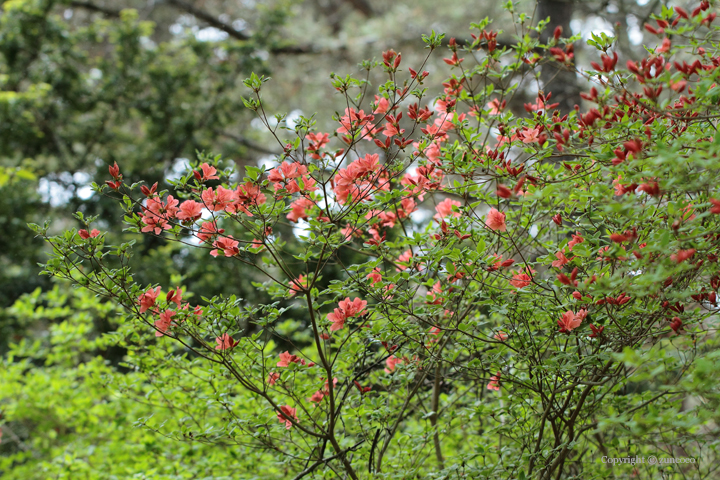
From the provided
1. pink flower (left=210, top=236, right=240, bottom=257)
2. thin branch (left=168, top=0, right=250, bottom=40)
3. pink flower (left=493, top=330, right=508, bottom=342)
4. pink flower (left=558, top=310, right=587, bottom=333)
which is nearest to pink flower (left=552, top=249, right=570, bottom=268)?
pink flower (left=558, top=310, right=587, bottom=333)

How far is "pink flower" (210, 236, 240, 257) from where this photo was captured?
62.3 inches

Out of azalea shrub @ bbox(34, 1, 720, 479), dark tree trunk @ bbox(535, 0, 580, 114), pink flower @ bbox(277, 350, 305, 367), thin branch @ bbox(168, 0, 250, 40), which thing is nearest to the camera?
azalea shrub @ bbox(34, 1, 720, 479)

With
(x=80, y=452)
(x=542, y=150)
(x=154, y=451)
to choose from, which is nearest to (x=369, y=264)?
(x=542, y=150)

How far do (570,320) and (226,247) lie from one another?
107cm

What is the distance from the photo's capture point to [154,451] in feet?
7.84

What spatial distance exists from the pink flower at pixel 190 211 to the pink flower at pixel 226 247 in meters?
0.11

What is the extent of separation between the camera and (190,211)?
1529 millimetres

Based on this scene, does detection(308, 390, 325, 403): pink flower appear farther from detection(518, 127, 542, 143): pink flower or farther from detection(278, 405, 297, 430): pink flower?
detection(518, 127, 542, 143): pink flower

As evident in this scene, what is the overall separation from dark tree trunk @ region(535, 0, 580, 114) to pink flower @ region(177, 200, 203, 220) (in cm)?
343

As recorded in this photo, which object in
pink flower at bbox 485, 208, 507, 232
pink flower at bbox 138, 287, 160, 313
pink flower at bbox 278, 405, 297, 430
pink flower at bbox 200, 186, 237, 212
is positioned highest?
pink flower at bbox 200, 186, 237, 212

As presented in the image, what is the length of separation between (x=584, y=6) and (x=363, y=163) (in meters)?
4.18

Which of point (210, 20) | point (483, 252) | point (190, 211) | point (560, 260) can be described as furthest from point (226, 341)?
point (210, 20)

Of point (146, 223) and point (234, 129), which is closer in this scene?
point (146, 223)

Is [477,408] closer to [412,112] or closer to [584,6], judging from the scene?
[412,112]
